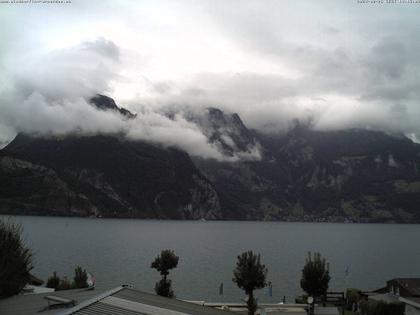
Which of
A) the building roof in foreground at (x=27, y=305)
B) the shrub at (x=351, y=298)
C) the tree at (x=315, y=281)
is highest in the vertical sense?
the tree at (x=315, y=281)

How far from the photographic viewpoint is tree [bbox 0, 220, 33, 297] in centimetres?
3726

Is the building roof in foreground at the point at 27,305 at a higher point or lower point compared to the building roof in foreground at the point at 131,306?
lower

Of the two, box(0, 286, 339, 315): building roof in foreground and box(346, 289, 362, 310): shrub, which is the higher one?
box(0, 286, 339, 315): building roof in foreground

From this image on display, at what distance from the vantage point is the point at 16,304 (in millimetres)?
33562

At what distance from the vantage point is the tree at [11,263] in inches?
1467

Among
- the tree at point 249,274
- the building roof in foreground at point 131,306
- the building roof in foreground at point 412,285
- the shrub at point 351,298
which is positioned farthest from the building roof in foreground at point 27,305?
the shrub at point 351,298

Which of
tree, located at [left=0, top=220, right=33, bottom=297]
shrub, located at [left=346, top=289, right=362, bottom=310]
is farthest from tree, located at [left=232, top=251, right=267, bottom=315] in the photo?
tree, located at [left=0, top=220, right=33, bottom=297]

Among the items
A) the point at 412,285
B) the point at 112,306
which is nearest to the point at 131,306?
the point at 112,306

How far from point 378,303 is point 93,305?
2298 centimetres

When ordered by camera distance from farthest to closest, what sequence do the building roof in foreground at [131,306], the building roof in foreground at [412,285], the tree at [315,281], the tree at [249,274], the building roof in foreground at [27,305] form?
the building roof in foreground at [412,285] < the tree at [315,281] < the tree at [249,274] < the building roof in foreground at [27,305] < the building roof in foreground at [131,306]

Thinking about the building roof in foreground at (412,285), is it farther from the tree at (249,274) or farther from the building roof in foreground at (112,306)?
the building roof in foreground at (112,306)

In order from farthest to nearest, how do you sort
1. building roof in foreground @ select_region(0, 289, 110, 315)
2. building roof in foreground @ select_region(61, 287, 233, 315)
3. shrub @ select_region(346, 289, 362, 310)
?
shrub @ select_region(346, 289, 362, 310), building roof in foreground @ select_region(0, 289, 110, 315), building roof in foreground @ select_region(61, 287, 233, 315)

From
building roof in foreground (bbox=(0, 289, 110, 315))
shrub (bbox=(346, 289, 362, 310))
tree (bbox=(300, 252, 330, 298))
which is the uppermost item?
tree (bbox=(300, 252, 330, 298))

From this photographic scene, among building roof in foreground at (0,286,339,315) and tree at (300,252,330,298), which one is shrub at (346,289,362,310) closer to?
tree at (300,252,330,298)
